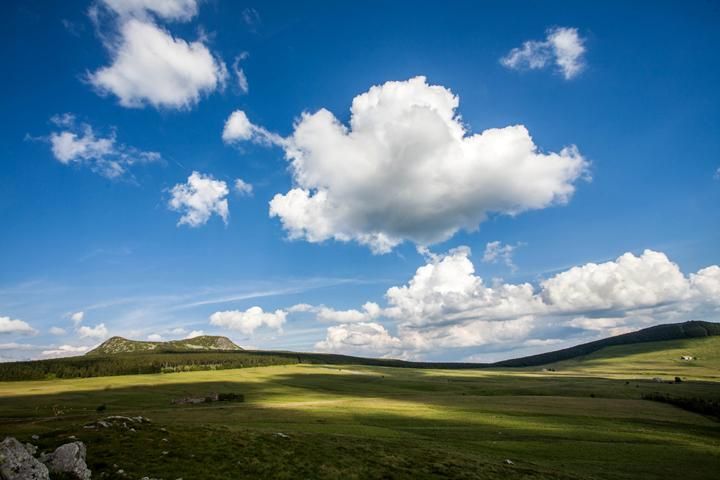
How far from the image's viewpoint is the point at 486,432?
5962 centimetres

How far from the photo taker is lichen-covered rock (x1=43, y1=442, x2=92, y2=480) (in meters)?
28.0

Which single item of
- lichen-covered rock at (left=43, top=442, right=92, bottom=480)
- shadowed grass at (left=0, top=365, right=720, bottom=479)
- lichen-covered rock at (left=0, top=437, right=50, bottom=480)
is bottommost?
shadowed grass at (left=0, top=365, right=720, bottom=479)

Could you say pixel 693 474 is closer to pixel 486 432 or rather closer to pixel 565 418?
pixel 486 432

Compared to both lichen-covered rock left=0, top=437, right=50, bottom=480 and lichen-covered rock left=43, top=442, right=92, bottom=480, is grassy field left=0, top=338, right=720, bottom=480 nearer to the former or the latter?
lichen-covered rock left=43, top=442, right=92, bottom=480

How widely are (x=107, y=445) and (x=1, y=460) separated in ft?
34.5

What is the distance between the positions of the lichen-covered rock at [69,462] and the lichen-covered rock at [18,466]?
1.75 meters

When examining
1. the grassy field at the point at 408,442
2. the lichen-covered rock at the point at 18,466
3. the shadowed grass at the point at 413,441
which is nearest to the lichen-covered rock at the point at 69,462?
the grassy field at the point at 408,442

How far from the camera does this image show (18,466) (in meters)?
24.9

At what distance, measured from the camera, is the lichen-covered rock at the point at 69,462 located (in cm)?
2800

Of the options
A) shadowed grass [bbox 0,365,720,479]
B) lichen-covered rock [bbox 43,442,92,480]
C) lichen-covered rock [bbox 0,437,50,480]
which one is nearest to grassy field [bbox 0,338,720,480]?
shadowed grass [bbox 0,365,720,479]

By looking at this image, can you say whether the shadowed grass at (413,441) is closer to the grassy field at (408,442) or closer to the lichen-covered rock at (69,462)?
the grassy field at (408,442)

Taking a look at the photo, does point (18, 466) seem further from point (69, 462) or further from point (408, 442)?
point (408, 442)

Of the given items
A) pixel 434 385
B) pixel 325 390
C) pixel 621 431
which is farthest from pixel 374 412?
pixel 434 385

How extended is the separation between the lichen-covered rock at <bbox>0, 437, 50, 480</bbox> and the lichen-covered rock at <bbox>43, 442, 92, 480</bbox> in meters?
1.75
